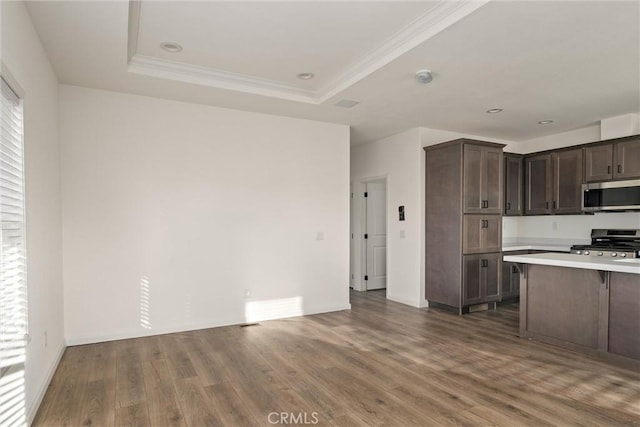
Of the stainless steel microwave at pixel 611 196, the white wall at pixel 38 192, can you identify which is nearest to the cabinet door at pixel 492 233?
the stainless steel microwave at pixel 611 196

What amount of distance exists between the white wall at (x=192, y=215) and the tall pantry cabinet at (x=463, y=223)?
1294 mm

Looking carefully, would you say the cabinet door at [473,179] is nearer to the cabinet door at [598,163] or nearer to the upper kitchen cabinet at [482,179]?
the upper kitchen cabinet at [482,179]

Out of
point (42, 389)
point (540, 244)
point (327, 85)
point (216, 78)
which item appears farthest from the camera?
point (540, 244)

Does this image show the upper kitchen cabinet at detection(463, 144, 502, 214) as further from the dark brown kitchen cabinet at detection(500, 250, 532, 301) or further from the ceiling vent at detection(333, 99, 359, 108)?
the ceiling vent at detection(333, 99, 359, 108)

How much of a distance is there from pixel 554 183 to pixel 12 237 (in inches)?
260

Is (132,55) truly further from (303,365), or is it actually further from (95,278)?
(303,365)

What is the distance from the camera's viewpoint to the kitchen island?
3.32 metres

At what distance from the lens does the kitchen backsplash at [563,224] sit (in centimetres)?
537

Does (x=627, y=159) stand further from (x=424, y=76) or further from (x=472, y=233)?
(x=424, y=76)

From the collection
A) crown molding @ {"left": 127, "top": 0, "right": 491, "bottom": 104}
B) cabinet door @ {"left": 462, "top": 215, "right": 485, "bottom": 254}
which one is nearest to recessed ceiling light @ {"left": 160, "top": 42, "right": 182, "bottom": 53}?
crown molding @ {"left": 127, "top": 0, "right": 491, "bottom": 104}

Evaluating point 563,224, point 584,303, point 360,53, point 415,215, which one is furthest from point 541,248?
point 360,53

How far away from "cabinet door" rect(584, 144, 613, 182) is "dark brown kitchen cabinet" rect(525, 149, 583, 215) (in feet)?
0.33

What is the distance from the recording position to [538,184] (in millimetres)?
6145

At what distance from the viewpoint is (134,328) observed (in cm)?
420
